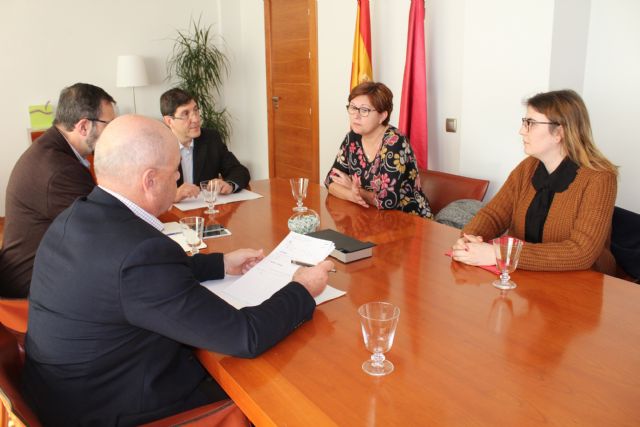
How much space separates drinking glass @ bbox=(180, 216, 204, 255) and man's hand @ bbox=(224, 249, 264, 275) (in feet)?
0.96

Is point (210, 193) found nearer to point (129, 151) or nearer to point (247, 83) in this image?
point (129, 151)

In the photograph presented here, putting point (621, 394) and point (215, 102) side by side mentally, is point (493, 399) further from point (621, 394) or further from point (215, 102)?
point (215, 102)

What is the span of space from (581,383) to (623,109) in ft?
8.27

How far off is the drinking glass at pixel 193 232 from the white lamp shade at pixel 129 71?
153 inches

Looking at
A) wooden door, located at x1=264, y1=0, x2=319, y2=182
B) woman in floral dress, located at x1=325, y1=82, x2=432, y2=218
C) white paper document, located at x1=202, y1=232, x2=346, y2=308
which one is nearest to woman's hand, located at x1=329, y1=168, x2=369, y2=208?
woman in floral dress, located at x1=325, y1=82, x2=432, y2=218

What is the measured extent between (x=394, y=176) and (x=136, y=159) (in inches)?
64.4

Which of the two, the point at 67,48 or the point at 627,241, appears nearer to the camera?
the point at 627,241

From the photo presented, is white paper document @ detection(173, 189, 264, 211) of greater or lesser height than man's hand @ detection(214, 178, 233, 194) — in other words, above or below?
below

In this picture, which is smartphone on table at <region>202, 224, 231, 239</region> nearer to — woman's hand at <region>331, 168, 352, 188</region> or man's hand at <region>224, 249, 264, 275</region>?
man's hand at <region>224, 249, 264, 275</region>

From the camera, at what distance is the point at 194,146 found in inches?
128

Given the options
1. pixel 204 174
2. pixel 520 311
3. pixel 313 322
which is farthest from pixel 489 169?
pixel 313 322

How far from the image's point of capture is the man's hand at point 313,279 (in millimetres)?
1408

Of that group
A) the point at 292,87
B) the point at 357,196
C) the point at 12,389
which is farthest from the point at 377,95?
the point at 292,87

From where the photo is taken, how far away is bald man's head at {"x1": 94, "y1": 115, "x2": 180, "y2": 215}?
1.26 meters
